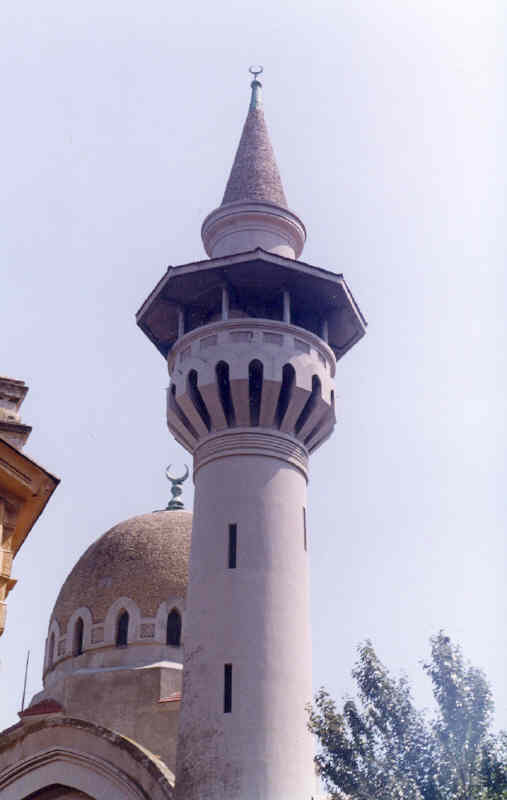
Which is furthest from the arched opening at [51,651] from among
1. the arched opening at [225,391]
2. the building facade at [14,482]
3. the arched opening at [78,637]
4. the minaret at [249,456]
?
the building facade at [14,482]

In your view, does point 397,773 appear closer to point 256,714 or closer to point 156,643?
point 256,714

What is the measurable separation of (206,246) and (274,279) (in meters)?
2.44

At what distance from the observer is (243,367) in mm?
19625

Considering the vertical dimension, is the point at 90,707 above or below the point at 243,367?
below

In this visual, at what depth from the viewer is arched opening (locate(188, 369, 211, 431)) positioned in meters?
20.0

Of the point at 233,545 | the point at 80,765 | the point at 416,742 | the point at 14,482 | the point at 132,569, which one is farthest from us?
the point at 132,569

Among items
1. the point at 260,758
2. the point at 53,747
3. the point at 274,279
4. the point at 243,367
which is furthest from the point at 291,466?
the point at 53,747

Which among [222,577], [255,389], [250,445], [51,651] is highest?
[255,389]

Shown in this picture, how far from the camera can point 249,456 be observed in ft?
63.6

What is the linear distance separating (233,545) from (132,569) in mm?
7253

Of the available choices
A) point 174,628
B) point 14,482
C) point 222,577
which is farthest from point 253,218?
point 14,482

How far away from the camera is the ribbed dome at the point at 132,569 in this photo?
2480 centimetres

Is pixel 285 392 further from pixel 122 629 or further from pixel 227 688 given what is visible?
pixel 122 629

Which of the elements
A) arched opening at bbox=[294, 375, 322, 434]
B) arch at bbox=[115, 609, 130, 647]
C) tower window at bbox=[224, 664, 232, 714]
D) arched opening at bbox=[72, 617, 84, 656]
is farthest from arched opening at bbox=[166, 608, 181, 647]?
tower window at bbox=[224, 664, 232, 714]
